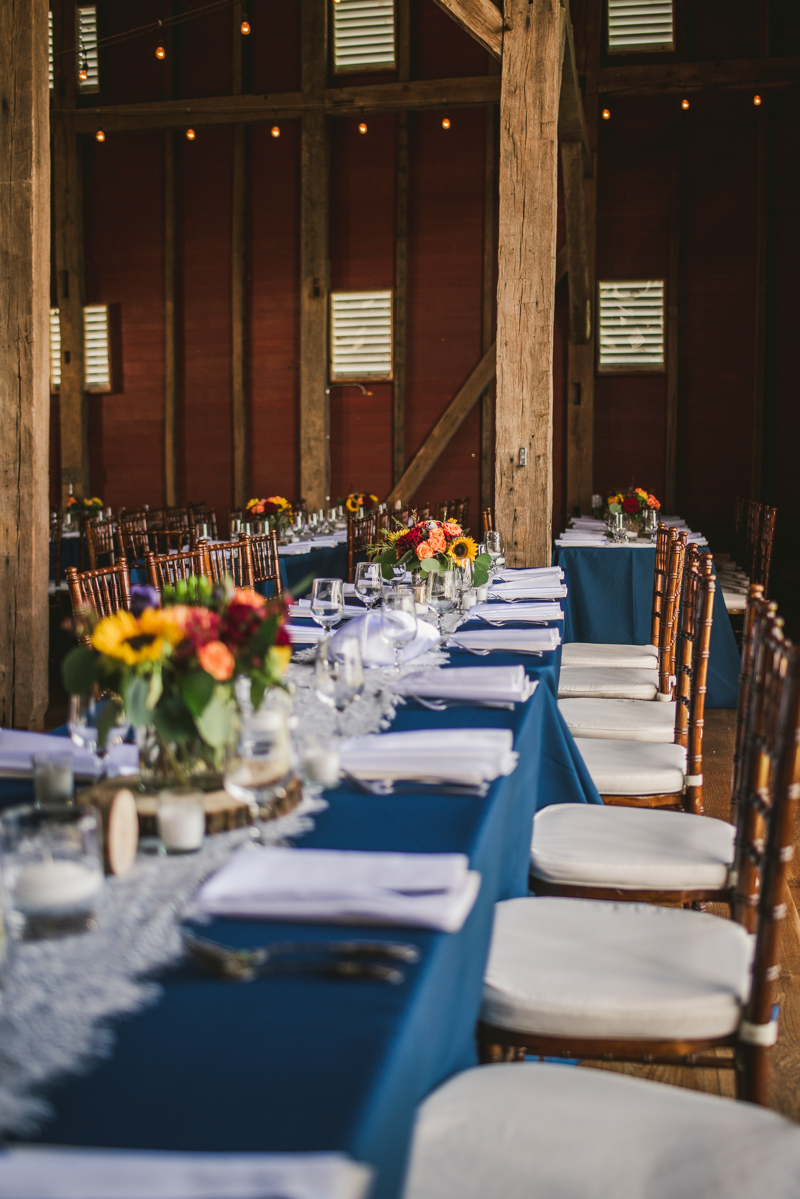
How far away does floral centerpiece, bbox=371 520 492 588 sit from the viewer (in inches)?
126

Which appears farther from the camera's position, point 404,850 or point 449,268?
point 449,268

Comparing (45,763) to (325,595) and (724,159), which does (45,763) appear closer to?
(325,595)

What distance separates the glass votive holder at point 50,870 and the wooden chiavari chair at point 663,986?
28.0 inches

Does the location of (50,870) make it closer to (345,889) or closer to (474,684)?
(345,889)

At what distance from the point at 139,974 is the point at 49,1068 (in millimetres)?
151

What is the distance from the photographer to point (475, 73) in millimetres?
9453

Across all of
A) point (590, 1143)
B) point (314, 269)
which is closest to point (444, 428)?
point (314, 269)

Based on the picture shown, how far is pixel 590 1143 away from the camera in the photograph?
3.74ft

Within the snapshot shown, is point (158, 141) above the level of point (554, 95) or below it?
above

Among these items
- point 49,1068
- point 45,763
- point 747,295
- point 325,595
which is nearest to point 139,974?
point 49,1068

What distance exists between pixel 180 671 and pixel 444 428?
8.67m

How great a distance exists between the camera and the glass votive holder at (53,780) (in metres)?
1.34

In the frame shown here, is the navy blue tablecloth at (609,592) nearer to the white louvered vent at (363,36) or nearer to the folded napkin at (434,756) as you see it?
the folded napkin at (434,756)

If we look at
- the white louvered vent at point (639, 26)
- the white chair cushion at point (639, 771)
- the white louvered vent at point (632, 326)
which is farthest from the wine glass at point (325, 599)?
the white louvered vent at point (639, 26)
